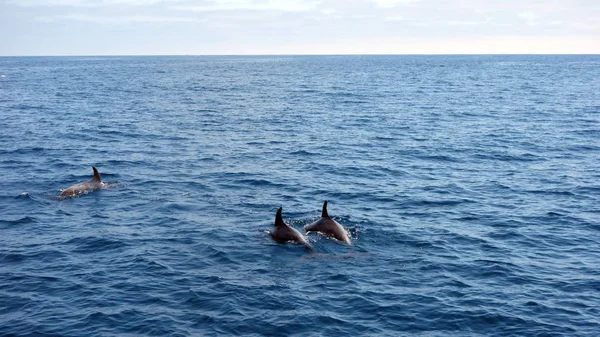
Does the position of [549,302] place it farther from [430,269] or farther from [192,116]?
[192,116]

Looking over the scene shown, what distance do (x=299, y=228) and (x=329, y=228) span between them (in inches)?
73.1

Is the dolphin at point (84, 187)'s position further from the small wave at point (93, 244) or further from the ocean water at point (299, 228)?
the small wave at point (93, 244)

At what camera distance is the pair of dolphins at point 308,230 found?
24.1m

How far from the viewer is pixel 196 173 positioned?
122ft

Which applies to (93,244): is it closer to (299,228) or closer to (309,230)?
(299,228)

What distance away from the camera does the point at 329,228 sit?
81.6 feet

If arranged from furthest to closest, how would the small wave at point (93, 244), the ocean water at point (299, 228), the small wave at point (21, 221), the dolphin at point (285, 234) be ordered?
1. the small wave at point (21, 221)
2. the dolphin at point (285, 234)
3. the small wave at point (93, 244)
4. the ocean water at point (299, 228)

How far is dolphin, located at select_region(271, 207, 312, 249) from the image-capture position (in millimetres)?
24062

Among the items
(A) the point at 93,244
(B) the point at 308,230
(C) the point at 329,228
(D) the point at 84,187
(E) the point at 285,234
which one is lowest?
(A) the point at 93,244

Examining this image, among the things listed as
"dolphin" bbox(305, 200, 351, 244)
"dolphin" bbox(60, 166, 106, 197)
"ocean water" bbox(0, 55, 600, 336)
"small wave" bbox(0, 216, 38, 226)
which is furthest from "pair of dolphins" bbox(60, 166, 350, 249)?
"dolphin" bbox(60, 166, 106, 197)

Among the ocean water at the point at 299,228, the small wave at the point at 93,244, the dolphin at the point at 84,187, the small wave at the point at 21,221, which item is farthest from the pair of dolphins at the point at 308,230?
the dolphin at the point at 84,187

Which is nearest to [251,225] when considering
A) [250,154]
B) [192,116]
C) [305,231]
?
[305,231]

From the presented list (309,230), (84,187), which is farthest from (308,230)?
(84,187)

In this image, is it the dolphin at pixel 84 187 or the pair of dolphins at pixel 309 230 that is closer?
the pair of dolphins at pixel 309 230
